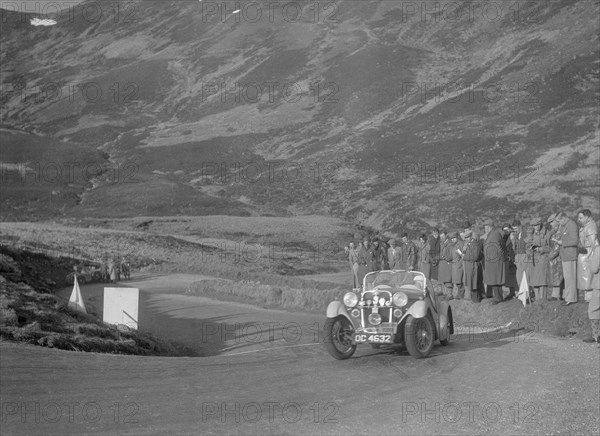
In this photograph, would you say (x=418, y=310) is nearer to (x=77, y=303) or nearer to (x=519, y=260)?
(x=519, y=260)

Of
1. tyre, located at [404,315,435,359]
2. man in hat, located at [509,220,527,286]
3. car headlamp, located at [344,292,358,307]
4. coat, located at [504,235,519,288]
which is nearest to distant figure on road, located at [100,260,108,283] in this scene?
coat, located at [504,235,519,288]

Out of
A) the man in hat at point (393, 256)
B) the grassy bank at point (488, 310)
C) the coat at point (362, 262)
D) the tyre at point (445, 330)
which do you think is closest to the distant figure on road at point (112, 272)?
the grassy bank at point (488, 310)

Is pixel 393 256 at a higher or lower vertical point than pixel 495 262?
higher

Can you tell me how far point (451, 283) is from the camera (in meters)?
23.4

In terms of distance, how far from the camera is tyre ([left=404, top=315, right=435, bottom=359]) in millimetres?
14102

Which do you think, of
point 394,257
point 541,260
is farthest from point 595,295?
point 394,257

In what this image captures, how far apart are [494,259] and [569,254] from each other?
11.5ft

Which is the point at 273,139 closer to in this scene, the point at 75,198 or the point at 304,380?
the point at 75,198

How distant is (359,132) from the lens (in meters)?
145

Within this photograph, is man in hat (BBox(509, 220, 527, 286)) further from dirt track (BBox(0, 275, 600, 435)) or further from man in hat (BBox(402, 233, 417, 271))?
dirt track (BBox(0, 275, 600, 435))

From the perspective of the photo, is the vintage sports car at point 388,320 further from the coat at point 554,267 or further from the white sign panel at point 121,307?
the white sign panel at point 121,307

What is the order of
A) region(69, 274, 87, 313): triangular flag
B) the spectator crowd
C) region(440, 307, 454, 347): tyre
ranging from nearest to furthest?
region(440, 307, 454, 347): tyre → the spectator crowd → region(69, 274, 87, 313): triangular flag

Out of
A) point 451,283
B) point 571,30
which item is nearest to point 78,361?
point 451,283

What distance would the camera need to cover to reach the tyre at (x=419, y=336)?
14.1 meters
